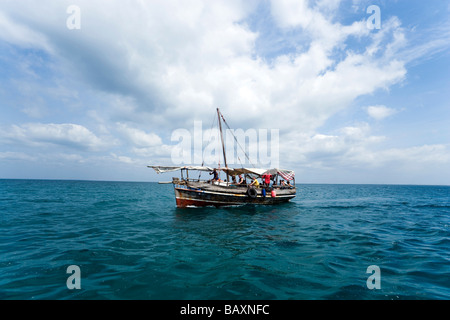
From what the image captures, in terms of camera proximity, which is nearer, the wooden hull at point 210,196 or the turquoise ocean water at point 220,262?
the turquoise ocean water at point 220,262

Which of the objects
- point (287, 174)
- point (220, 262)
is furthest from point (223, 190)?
point (220, 262)

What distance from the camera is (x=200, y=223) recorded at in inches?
560
